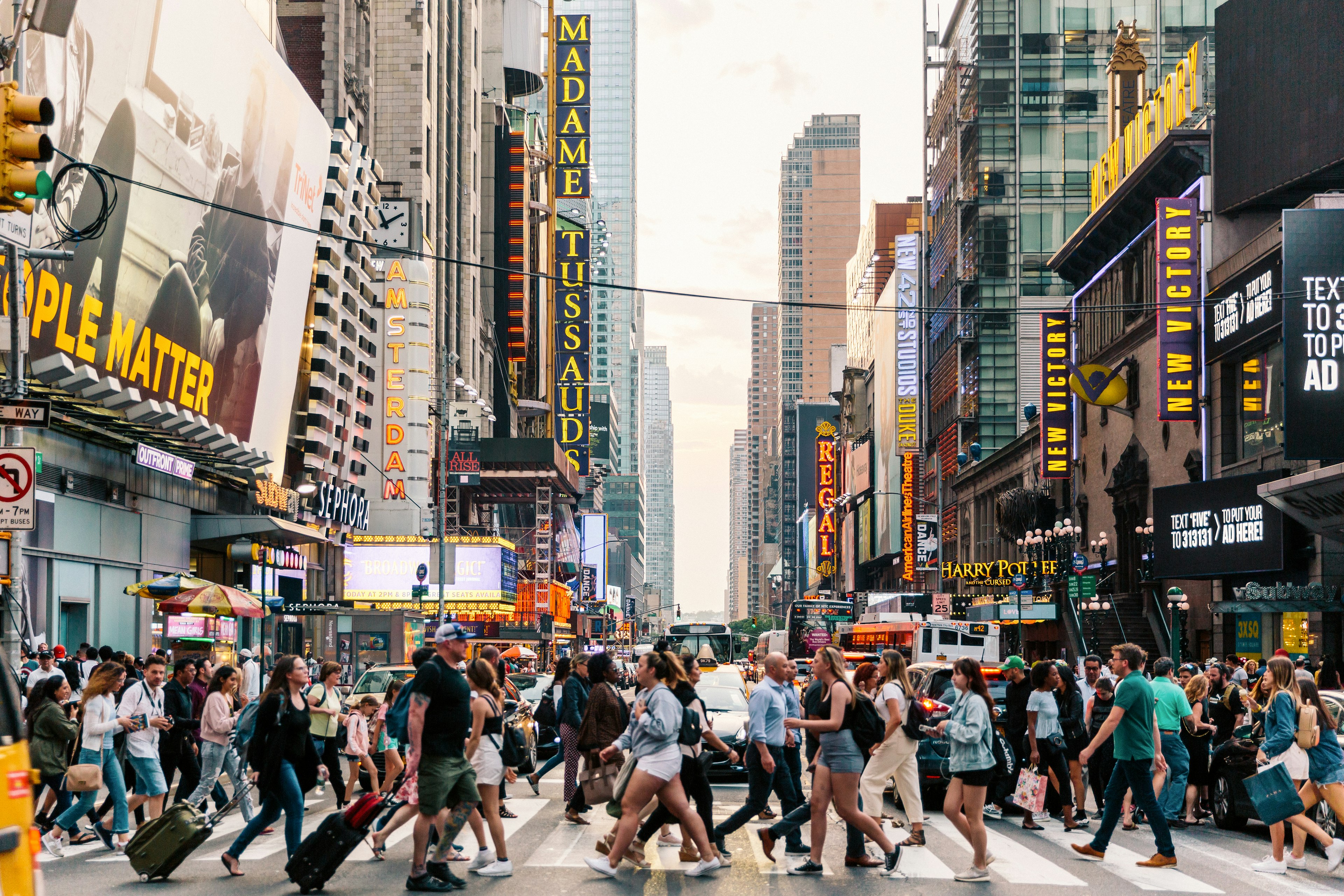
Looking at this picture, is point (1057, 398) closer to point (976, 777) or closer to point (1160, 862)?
point (1160, 862)

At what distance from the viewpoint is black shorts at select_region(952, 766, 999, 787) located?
1259 cm

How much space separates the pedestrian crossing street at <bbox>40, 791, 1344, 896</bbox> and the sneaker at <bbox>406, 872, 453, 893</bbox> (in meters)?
1.09

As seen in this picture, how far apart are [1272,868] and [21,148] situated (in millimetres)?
11864

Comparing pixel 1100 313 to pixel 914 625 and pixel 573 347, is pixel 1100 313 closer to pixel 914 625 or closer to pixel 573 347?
pixel 914 625

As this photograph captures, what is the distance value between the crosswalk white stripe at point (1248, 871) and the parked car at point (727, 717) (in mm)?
6921

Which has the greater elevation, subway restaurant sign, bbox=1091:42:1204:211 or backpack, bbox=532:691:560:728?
subway restaurant sign, bbox=1091:42:1204:211

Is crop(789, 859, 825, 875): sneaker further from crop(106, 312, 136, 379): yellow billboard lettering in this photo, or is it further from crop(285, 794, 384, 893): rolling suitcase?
crop(106, 312, 136, 379): yellow billboard lettering

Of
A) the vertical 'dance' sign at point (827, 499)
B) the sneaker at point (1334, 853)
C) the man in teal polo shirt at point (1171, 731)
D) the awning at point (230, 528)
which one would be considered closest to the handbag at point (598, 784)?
the man in teal polo shirt at point (1171, 731)

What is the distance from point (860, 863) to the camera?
1324 centimetres

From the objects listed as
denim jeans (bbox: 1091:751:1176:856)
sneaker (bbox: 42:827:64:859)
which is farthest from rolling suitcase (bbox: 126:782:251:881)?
denim jeans (bbox: 1091:751:1176:856)

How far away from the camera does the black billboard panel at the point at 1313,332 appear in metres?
36.6

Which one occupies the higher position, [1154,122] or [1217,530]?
[1154,122]

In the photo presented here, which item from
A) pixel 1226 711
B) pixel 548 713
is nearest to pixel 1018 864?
pixel 1226 711

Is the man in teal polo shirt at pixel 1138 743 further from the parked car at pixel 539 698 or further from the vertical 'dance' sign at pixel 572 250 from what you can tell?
the vertical 'dance' sign at pixel 572 250
